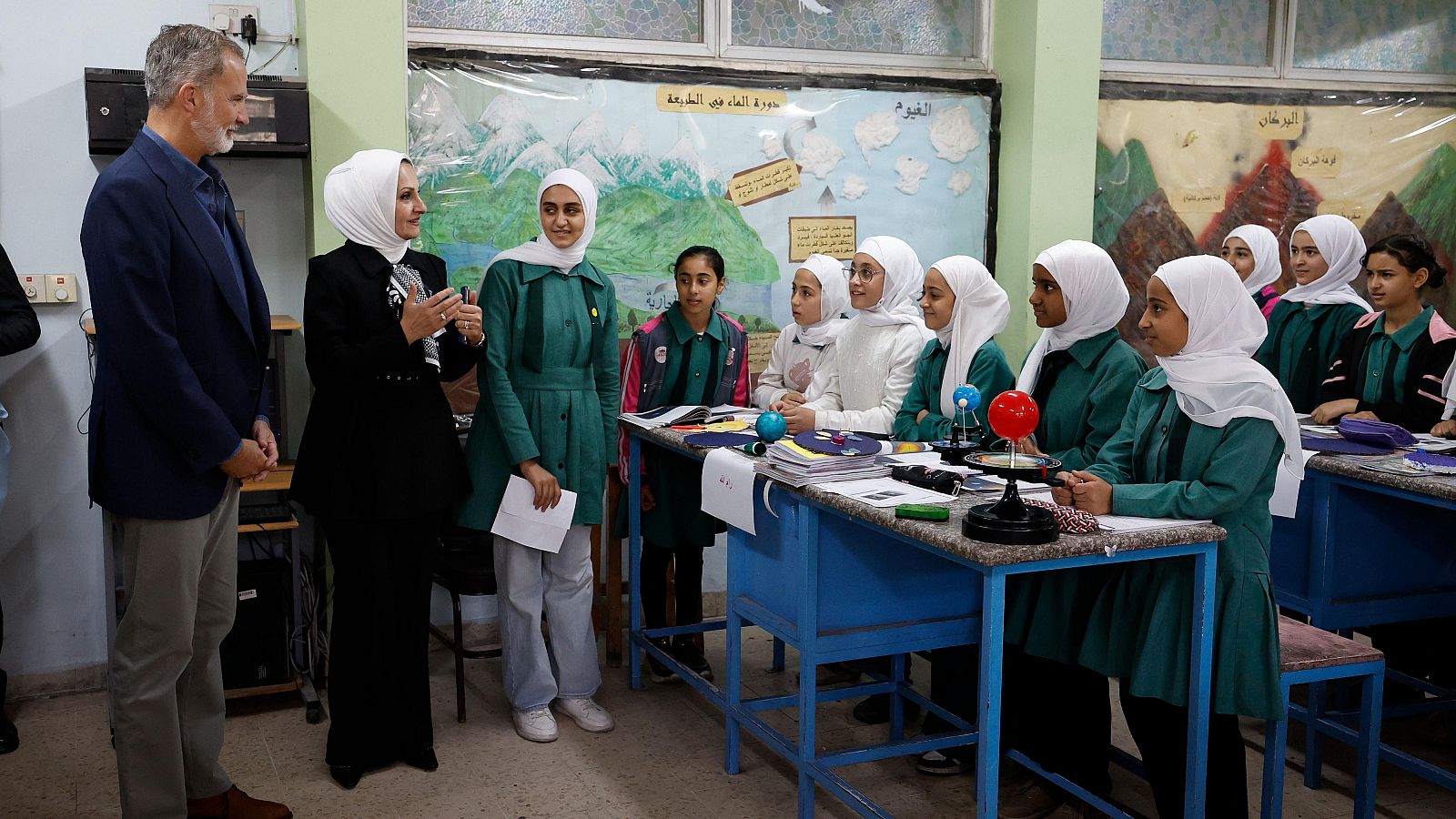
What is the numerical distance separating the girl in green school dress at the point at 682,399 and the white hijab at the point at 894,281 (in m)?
0.50

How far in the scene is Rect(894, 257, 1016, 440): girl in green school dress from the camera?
3.14 meters

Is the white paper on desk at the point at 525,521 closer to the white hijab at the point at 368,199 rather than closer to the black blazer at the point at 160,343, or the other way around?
the white hijab at the point at 368,199

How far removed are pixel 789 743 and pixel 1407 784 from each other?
163 centimetres

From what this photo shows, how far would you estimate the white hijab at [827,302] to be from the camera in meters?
3.89

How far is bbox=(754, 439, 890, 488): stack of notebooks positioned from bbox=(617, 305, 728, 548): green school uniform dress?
93 cm

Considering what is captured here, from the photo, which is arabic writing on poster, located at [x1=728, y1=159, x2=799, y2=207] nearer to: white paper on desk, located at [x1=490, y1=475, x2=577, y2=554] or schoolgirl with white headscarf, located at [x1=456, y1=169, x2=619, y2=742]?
schoolgirl with white headscarf, located at [x1=456, y1=169, x2=619, y2=742]

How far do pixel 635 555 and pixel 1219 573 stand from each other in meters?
1.91

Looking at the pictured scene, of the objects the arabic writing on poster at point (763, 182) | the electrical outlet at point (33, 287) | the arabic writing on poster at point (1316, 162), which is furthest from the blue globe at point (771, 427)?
the arabic writing on poster at point (1316, 162)

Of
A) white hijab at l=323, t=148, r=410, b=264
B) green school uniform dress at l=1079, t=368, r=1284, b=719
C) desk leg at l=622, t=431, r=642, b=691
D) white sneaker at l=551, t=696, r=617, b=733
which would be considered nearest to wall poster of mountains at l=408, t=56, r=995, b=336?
desk leg at l=622, t=431, r=642, b=691

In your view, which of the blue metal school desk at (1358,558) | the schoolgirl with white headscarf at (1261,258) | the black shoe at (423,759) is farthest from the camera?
the schoolgirl with white headscarf at (1261,258)

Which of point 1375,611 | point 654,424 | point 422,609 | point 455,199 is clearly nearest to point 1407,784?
point 1375,611

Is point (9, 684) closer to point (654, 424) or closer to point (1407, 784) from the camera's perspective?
point (654, 424)

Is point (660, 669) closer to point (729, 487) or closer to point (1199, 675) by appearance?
point (729, 487)

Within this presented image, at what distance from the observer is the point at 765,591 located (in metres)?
2.91
